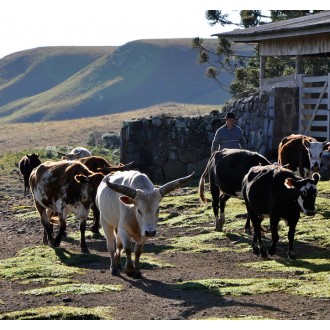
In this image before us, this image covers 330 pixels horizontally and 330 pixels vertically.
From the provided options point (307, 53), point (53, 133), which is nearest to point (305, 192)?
point (307, 53)

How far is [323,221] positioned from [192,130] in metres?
11.0

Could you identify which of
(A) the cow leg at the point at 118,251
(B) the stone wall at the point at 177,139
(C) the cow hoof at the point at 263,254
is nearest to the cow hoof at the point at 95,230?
(A) the cow leg at the point at 118,251

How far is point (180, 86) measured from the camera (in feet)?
487

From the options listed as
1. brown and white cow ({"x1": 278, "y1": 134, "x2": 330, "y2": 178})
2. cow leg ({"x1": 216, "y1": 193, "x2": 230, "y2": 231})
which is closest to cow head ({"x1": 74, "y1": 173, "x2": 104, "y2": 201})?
cow leg ({"x1": 216, "y1": 193, "x2": 230, "y2": 231})

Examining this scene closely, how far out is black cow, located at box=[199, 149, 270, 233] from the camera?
54.4 ft

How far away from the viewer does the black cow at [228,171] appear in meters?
16.6

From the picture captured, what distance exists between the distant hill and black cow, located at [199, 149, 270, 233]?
10702cm

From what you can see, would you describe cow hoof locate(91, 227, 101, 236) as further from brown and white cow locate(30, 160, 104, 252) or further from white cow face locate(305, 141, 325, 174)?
white cow face locate(305, 141, 325, 174)

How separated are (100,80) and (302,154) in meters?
130

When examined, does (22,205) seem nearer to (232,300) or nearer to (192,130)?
(192,130)

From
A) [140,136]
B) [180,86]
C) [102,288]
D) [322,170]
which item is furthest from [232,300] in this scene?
[180,86]

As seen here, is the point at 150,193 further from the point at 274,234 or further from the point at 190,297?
the point at 274,234

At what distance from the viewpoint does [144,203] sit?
41.8ft

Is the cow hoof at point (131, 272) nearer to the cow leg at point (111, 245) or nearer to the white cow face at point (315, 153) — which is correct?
the cow leg at point (111, 245)
